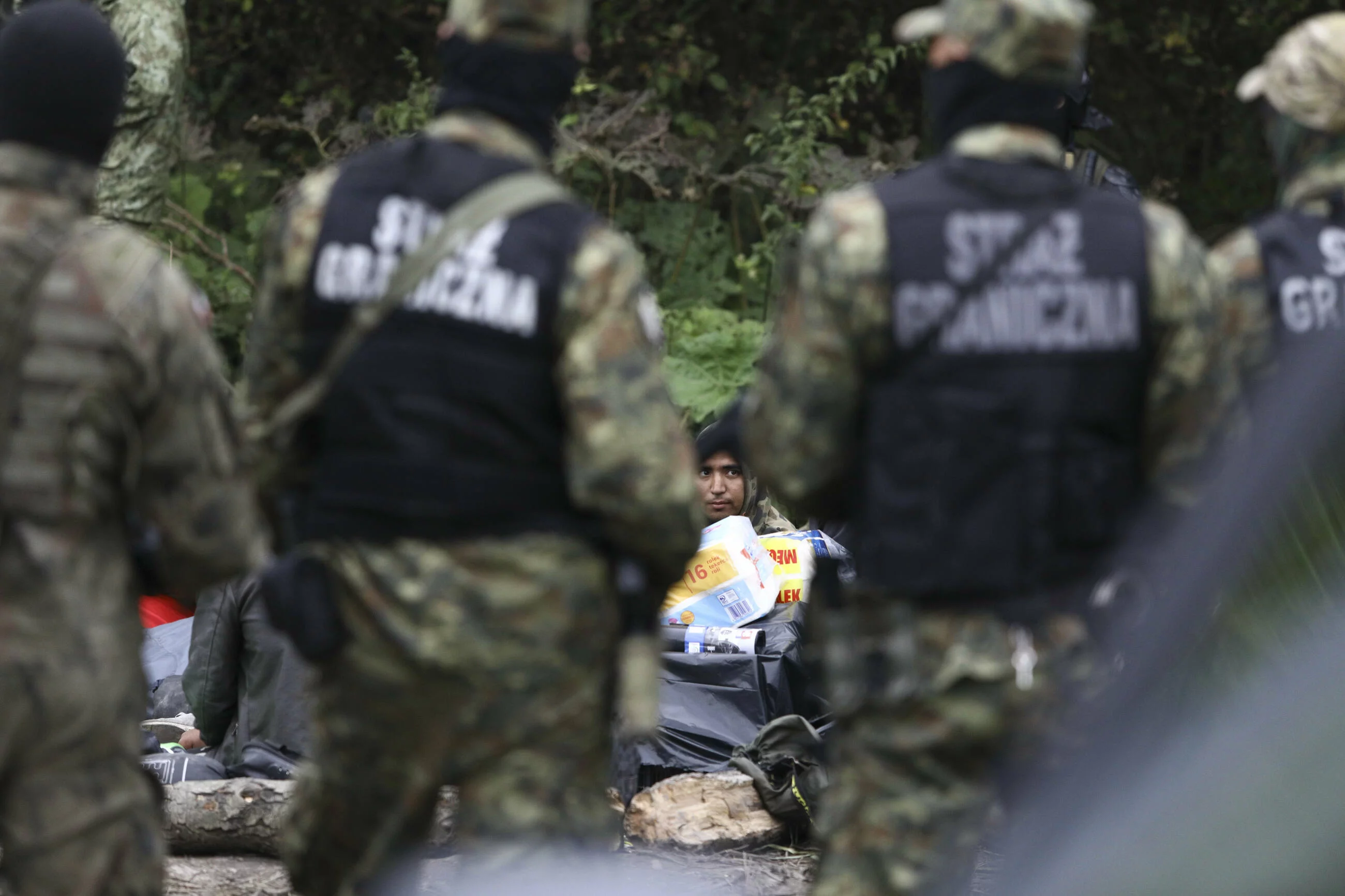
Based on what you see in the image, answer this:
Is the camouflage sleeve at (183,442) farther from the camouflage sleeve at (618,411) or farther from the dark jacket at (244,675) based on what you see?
the dark jacket at (244,675)

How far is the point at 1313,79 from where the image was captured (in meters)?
3.44

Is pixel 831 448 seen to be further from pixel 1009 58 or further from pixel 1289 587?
pixel 1289 587

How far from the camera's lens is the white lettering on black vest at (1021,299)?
2.88 meters

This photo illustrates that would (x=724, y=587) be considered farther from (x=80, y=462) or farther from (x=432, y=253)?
(x=80, y=462)

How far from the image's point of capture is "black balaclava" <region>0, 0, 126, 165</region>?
9.14ft

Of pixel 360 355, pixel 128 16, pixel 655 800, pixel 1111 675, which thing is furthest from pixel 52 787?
pixel 128 16

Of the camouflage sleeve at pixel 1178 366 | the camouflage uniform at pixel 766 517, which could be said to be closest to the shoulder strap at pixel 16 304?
the camouflage sleeve at pixel 1178 366

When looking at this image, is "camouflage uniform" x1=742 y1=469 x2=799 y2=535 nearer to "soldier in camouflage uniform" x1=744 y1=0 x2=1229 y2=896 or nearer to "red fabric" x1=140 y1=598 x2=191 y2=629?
"red fabric" x1=140 y1=598 x2=191 y2=629

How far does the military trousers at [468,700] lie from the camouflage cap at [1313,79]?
1.60m

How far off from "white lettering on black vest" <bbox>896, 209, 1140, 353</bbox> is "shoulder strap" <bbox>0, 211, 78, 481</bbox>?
4.22 ft

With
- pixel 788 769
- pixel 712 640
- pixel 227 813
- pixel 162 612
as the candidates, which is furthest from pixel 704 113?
pixel 227 813

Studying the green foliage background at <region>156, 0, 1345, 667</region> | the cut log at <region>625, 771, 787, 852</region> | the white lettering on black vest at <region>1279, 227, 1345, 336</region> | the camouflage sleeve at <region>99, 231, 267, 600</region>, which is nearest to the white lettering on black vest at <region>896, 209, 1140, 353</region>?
the white lettering on black vest at <region>1279, 227, 1345, 336</region>

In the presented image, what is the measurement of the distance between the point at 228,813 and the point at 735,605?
5.81ft

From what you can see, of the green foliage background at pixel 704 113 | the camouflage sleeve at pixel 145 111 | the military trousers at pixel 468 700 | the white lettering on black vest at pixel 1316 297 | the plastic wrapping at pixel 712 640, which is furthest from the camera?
the green foliage background at pixel 704 113
